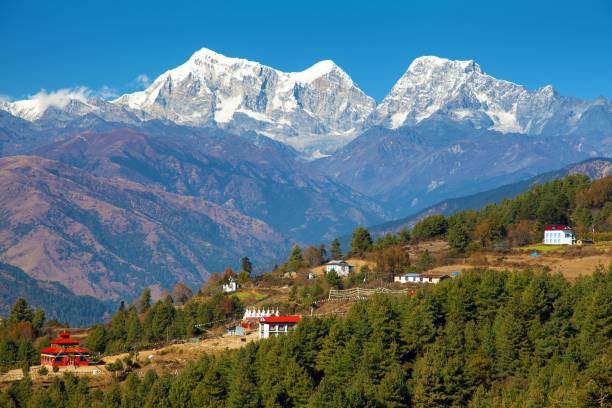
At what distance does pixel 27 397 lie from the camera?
10356 cm

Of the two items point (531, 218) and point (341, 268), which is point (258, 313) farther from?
point (531, 218)

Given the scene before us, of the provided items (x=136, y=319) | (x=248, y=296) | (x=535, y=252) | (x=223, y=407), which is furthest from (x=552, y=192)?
(x=223, y=407)

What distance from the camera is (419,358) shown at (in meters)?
96.1

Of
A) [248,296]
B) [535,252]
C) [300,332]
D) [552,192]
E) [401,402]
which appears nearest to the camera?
[401,402]

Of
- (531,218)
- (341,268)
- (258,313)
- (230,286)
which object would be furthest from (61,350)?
(531,218)

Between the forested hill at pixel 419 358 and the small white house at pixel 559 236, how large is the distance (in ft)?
157

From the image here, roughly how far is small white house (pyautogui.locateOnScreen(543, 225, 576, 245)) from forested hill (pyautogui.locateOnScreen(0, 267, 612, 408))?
4790cm

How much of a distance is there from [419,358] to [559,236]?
66.8 metres

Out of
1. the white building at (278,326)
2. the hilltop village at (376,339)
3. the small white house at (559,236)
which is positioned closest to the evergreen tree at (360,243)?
the hilltop village at (376,339)

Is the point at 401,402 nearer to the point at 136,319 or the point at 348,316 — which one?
the point at 348,316

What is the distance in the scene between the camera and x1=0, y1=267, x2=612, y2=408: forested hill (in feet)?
287

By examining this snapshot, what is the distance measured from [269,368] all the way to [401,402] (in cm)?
1495

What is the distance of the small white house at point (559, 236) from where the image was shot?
153875 mm

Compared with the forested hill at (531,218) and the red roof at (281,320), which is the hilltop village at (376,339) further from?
the forested hill at (531,218)
